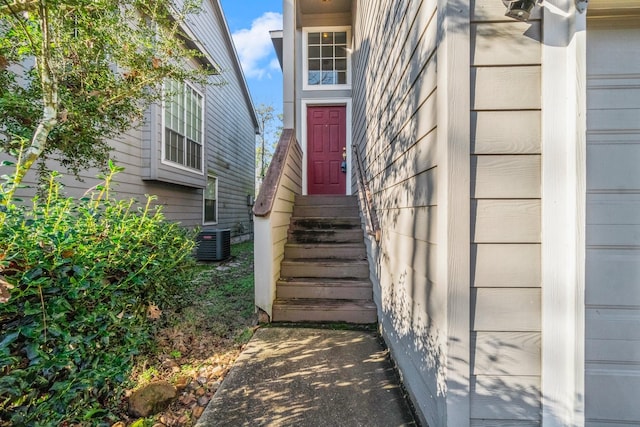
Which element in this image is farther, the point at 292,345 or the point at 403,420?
the point at 292,345

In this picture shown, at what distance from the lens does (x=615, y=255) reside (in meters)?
1.34

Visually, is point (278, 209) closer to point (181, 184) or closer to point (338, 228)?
point (338, 228)

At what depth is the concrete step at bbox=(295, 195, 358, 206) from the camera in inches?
187

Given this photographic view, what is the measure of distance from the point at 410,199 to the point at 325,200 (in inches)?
117

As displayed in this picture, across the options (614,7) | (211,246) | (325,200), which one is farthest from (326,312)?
(211,246)

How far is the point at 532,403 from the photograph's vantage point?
1299 mm

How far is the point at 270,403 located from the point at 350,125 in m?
5.19

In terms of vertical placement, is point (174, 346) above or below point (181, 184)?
below

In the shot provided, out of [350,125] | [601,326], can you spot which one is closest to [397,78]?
[601,326]

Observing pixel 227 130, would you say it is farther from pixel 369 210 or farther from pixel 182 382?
pixel 182 382

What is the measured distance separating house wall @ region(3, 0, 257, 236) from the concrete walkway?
326 centimetres

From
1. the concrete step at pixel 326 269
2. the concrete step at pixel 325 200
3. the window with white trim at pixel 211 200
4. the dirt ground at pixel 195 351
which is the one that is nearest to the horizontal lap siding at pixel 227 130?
the window with white trim at pixel 211 200

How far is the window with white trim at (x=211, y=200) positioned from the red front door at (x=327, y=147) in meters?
3.88

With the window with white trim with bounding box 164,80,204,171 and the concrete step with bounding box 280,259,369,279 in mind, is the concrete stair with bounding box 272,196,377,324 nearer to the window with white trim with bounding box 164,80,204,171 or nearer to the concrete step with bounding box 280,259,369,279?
the concrete step with bounding box 280,259,369,279
